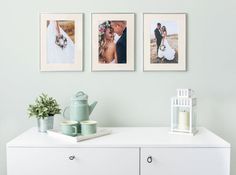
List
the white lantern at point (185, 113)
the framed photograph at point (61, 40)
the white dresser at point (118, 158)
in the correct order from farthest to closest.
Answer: the framed photograph at point (61, 40)
the white lantern at point (185, 113)
the white dresser at point (118, 158)

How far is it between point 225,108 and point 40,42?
1469 millimetres

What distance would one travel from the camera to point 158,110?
216cm

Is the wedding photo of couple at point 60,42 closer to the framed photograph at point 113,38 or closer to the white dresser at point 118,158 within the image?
the framed photograph at point 113,38

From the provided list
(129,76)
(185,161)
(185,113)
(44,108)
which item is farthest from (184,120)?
(44,108)

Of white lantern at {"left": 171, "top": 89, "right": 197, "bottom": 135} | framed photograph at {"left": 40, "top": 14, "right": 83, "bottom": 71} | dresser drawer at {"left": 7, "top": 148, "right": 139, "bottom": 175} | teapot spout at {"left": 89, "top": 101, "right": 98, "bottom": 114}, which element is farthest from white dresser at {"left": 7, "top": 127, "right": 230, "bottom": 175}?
framed photograph at {"left": 40, "top": 14, "right": 83, "bottom": 71}

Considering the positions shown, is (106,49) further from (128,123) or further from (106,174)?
(106,174)

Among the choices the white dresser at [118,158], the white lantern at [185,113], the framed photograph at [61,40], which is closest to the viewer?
the white dresser at [118,158]

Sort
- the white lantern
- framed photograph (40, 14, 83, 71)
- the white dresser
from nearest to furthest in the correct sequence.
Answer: the white dresser → the white lantern → framed photograph (40, 14, 83, 71)

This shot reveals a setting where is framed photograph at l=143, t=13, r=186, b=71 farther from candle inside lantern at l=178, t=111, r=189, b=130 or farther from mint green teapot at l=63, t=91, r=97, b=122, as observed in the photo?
mint green teapot at l=63, t=91, r=97, b=122

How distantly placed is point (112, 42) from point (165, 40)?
39 centimetres

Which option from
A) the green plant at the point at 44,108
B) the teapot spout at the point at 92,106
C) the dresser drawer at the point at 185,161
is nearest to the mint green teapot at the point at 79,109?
the teapot spout at the point at 92,106

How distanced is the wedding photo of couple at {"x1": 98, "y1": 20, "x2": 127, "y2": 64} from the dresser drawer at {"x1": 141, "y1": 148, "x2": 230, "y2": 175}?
30.5 inches

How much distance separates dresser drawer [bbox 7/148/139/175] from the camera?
1625 mm

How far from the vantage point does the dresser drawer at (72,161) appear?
1.62 meters
